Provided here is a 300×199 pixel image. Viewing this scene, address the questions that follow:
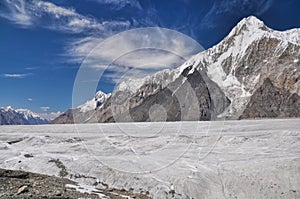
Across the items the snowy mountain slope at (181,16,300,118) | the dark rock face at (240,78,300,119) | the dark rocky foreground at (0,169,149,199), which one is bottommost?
the dark rocky foreground at (0,169,149,199)

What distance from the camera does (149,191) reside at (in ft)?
51.2

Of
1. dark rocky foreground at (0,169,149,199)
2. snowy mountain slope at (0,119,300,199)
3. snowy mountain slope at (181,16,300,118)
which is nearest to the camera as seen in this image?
dark rocky foreground at (0,169,149,199)

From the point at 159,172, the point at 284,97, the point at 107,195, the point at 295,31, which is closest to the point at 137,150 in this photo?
the point at 159,172

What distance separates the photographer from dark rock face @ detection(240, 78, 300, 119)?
130 meters

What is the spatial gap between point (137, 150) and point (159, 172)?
26.3 ft

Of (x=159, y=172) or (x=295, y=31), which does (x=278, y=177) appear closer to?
(x=159, y=172)

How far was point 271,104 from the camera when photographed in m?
136

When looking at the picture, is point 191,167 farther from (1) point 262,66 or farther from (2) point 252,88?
(1) point 262,66

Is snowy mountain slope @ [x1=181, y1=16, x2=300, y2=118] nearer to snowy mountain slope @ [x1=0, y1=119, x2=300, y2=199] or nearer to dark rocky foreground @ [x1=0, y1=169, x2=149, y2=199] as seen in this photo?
snowy mountain slope @ [x1=0, y1=119, x2=300, y2=199]

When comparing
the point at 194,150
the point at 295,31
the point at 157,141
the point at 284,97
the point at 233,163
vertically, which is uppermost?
the point at 295,31

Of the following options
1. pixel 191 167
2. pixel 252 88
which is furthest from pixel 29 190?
pixel 252 88

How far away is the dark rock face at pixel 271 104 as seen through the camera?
129625 millimetres

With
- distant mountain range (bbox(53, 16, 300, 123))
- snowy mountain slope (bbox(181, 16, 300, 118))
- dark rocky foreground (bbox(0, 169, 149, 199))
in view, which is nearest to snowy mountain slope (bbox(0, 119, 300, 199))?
dark rocky foreground (bbox(0, 169, 149, 199))

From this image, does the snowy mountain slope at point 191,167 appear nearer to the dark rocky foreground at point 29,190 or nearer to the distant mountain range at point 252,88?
the dark rocky foreground at point 29,190
